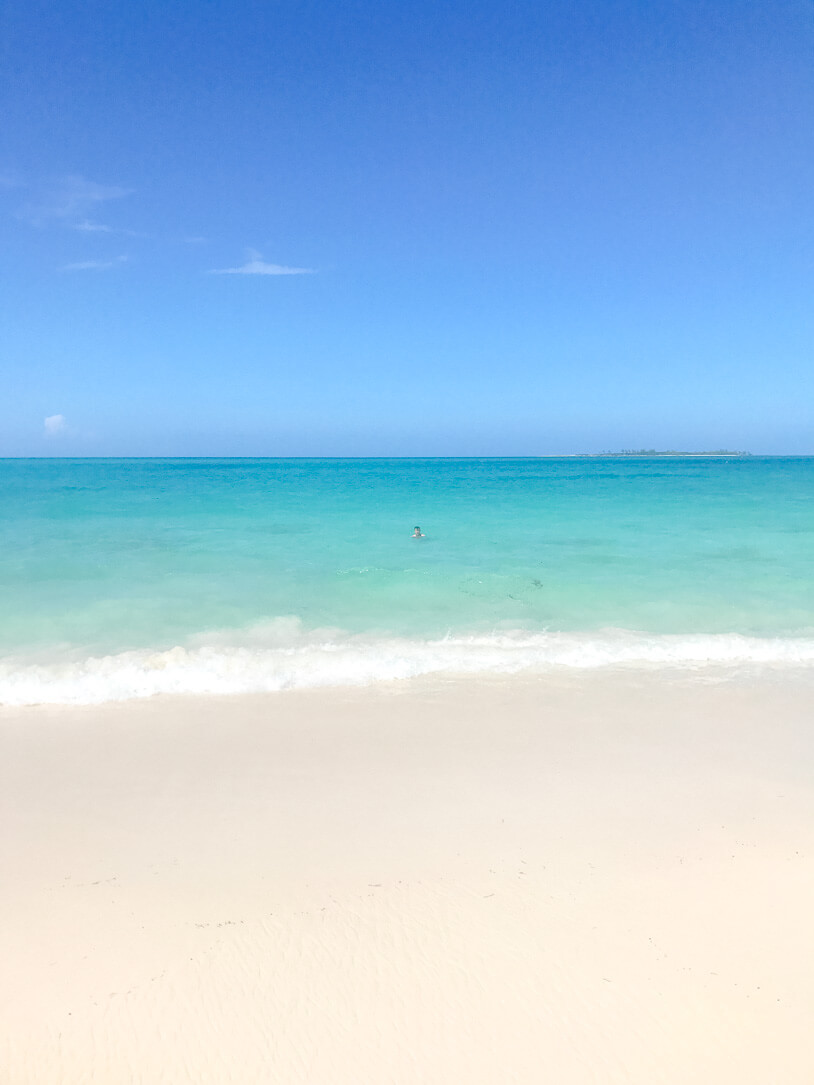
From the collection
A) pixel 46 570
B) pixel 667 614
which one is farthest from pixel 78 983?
pixel 46 570

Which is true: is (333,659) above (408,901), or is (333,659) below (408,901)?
above

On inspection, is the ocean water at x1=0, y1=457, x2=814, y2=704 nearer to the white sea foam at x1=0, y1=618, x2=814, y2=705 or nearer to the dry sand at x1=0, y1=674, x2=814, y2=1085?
the white sea foam at x1=0, y1=618, x2=814, y2=705

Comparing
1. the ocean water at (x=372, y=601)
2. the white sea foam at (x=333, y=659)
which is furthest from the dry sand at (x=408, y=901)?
the ocean water at (x=372, y=601)

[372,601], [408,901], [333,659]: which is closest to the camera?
[408,901]

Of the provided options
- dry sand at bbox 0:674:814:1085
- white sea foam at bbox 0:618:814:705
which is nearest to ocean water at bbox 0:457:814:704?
Result: white sea foam at bbox 0:618:814:705

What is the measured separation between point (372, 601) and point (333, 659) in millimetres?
3088

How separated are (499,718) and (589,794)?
161 cm

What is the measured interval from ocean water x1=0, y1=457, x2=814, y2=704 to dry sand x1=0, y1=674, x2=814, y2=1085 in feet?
6.00

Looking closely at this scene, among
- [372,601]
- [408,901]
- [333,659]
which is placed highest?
[372,601]

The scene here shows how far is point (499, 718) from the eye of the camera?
6.77m

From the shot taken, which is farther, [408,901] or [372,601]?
[372,601]

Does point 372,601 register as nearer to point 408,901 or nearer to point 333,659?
point 333,659

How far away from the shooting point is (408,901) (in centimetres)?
404

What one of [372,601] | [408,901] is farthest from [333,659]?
[408,901]
